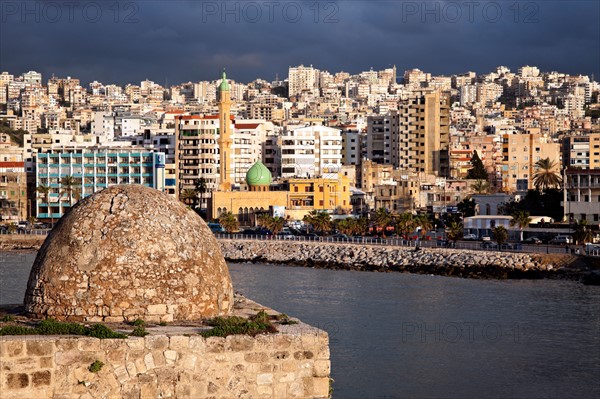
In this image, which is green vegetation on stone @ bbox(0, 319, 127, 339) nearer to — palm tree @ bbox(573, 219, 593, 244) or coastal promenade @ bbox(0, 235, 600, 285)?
coastal promenade @ bbox(0, 235, 600, 285)

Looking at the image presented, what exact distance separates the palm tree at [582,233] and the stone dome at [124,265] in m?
52.5

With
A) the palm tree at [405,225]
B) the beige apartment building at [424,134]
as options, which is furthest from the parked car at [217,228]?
the beige apartment building at [424,134]

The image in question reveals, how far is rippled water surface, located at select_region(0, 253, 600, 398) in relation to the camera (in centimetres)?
2491

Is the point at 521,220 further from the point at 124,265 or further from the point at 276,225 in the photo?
the point at 124,265

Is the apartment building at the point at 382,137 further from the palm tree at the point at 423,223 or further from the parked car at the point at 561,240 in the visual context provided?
the parked car at the point at 561,240

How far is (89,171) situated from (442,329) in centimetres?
6456

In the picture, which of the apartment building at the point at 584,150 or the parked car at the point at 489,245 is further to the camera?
the apartment building at the point at 584,150

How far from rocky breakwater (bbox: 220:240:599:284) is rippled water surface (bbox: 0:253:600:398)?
8.65ft

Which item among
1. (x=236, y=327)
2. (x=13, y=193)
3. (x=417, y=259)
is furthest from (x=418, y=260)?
(x=236, y=327)

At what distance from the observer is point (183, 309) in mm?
9562

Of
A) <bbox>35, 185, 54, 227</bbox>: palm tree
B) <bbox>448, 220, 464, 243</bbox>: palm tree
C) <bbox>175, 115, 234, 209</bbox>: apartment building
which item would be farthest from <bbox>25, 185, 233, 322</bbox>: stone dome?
<bbox>175, 115, 234, 209</bbox>: apartment building

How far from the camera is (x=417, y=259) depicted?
5822 cm

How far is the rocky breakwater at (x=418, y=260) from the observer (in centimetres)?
5241

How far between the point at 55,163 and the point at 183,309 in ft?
288
